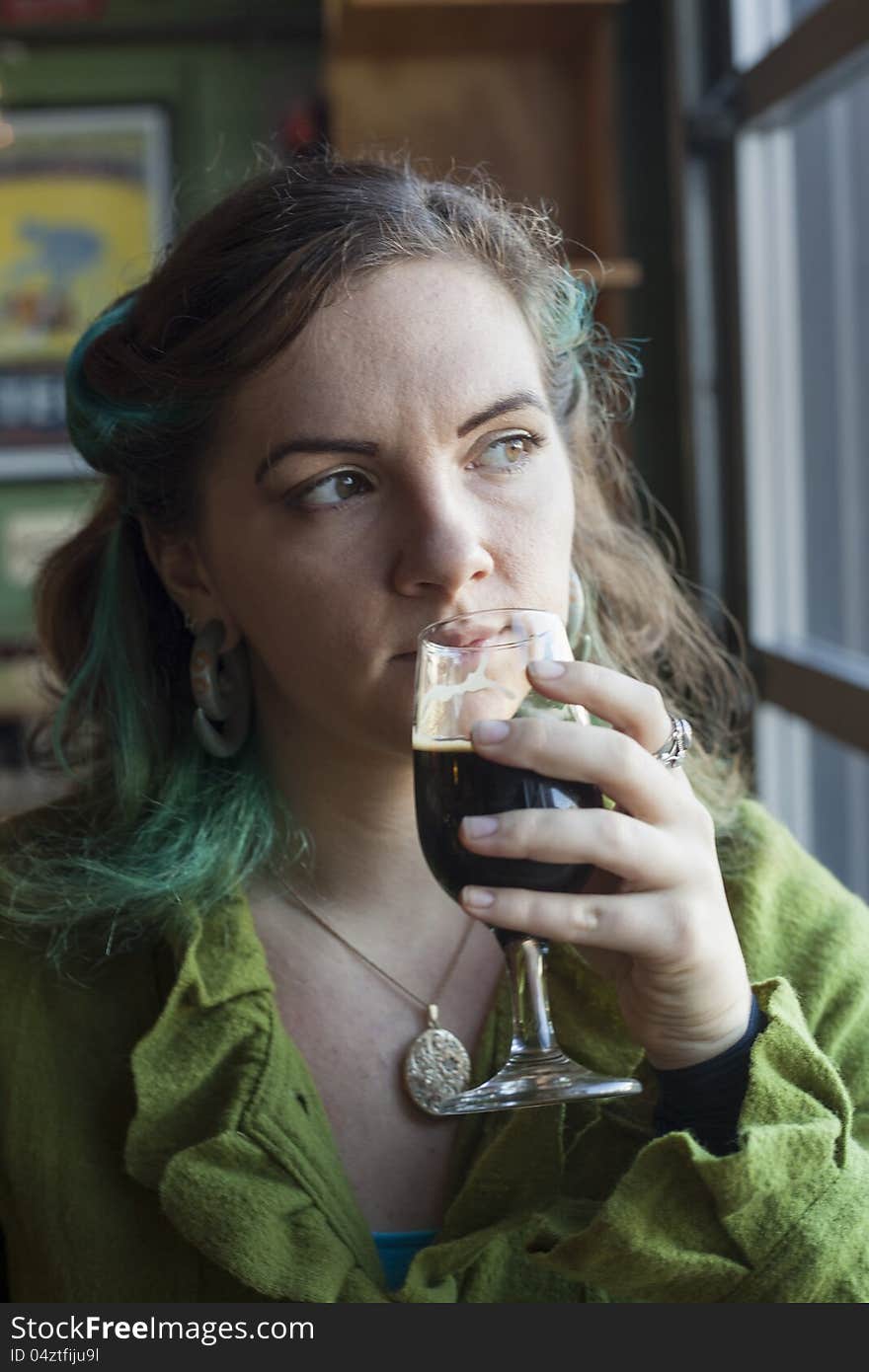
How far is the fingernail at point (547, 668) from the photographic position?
0.88 m

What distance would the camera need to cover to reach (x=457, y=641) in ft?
3.01

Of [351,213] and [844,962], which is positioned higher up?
[351,213]

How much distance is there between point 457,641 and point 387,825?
40cm

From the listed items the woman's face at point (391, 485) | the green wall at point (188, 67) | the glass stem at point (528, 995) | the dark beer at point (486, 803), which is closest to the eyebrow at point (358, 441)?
the woman's face at point (391, 485)

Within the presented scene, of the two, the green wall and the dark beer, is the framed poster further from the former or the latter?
the dark beer

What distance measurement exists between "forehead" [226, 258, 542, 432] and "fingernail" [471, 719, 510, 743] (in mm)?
332

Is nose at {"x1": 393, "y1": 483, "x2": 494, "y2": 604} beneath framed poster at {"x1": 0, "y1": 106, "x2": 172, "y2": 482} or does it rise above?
beneath

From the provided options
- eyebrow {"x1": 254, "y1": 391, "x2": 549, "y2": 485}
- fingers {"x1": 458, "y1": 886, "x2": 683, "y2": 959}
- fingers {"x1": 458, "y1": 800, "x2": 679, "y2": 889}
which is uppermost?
eyebrow {"x1": 254, "y1": 391, "x2": 549, "y2": 485}

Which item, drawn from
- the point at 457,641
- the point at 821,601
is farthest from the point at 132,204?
the point at 457,641

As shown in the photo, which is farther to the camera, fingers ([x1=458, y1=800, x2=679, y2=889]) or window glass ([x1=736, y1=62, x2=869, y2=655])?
window glass ([x1=736, y1=62, x2=869, y2=655])

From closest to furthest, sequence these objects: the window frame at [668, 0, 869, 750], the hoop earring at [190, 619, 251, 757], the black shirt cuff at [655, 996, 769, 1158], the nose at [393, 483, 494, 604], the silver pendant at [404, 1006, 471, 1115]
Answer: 1. the black shirt cuff at [655, 996, 769, 1158]
2. the nose at [393, 483, 494, 604]
3. the silver pendant at [404, 1006, 471, 1115]
4. the hoop earring at [190, 619, 251, 757]
5. the window frame at [668, 0, 869, 750]

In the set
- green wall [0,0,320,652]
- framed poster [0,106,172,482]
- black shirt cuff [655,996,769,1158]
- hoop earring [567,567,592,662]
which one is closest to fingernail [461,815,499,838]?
black shirt cuff [655,996,769,1158]

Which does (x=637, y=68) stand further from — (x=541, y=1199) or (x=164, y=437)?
(x=541, y=1199)

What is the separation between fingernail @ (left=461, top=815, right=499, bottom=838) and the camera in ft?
2.85
